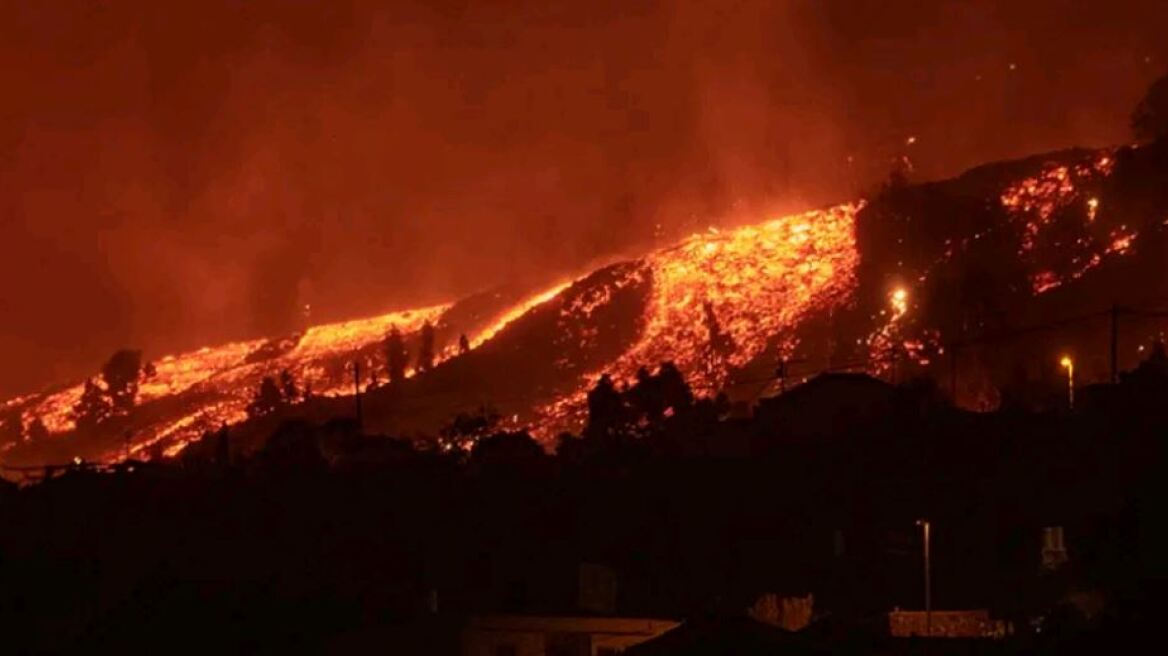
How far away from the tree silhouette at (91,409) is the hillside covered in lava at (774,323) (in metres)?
0.24

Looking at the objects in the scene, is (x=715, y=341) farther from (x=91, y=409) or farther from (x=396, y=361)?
(x=91, y=409)

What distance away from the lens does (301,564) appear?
52.3m

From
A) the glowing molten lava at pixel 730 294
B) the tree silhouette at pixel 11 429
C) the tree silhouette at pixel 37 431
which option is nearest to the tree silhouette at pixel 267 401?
the glowing molten lava at pixel 730 294

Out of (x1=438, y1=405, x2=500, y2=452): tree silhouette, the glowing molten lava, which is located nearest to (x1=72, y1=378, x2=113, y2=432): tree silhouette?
the glowing molten lava

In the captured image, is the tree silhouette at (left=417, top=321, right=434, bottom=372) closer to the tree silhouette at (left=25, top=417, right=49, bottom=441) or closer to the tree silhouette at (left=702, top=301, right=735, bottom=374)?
the tree silhouette at (left=702, top=301, right=735, bottom=374)

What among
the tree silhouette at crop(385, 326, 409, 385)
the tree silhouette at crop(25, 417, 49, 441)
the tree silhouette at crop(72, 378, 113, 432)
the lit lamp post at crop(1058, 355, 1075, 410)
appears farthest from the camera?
the tree silhouette at crop(72, 378, 113, 432)

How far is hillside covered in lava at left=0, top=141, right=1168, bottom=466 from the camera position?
100562mm

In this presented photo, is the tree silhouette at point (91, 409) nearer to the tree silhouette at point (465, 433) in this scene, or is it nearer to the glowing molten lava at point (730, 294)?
the glowing molten lava at point (730, 294)

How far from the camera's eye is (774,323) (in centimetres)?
12812

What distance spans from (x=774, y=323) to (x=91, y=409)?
58.9 metres

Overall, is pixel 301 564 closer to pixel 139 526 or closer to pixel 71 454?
pixel 139 526

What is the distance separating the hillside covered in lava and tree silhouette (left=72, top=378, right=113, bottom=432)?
0.24 m

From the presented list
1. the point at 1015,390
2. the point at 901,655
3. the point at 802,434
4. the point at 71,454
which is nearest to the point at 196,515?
the point at 802,434

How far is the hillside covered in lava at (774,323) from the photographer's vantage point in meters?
101
